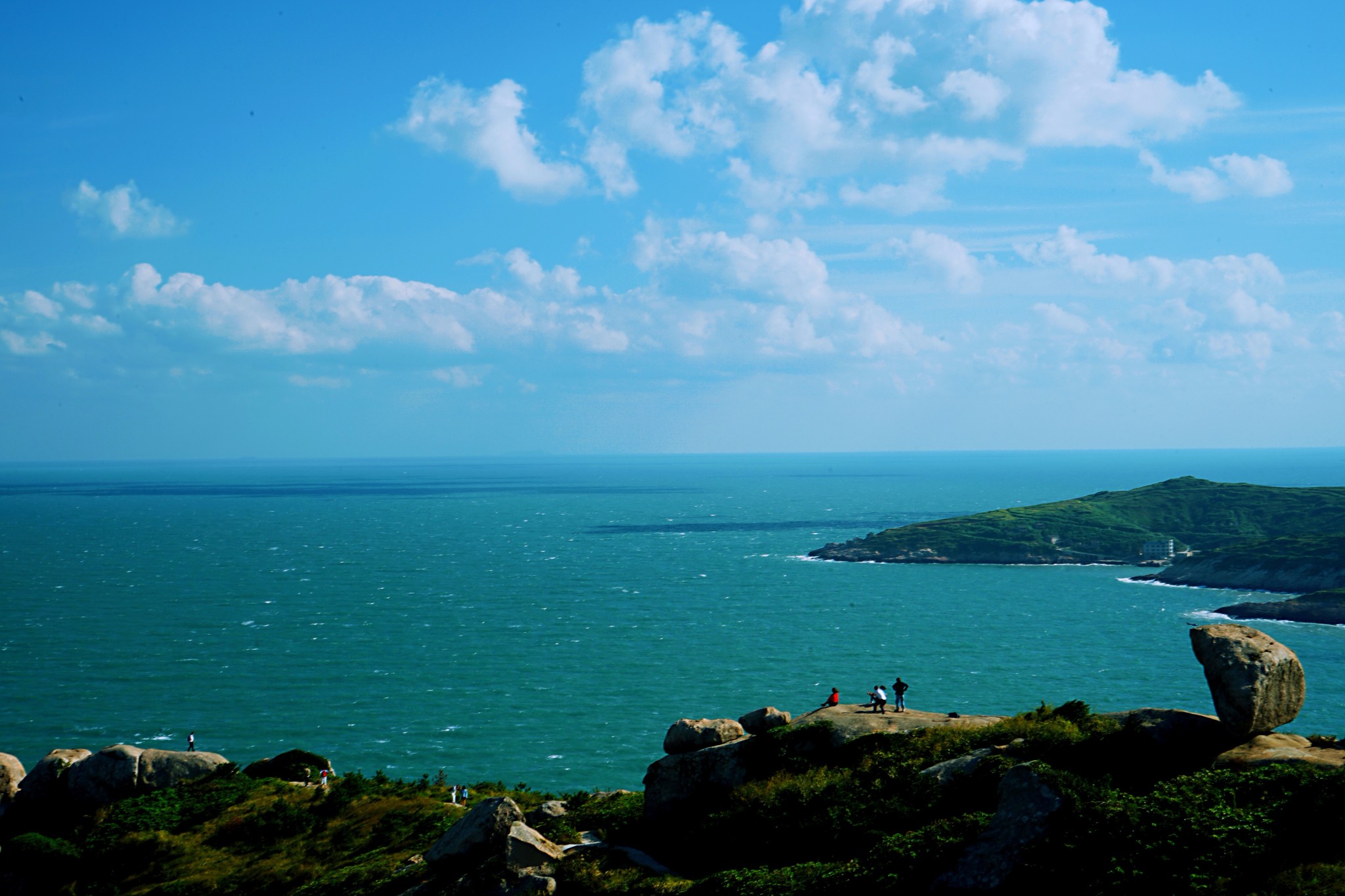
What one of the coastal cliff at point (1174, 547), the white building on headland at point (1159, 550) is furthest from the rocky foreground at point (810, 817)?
the white building on headland at point (1159, 550)

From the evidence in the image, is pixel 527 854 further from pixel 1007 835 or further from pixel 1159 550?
pixel 1159 550

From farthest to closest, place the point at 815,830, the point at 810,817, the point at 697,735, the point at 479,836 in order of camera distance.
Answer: the point at 697,735 → the point at 479,836 → the point at 810,817 → the point at 815,830

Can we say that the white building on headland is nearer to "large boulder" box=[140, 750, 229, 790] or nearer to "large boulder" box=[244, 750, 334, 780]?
"large boulder" box=[244, 750, 334, 780]

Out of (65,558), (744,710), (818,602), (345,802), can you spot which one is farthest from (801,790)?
(65,558)

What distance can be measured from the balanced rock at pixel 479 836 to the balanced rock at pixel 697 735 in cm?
668

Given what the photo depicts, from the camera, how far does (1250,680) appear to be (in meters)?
25.9

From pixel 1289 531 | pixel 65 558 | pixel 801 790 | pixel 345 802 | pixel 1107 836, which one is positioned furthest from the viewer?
pixel 1289 531

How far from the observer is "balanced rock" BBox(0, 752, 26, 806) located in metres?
43.8

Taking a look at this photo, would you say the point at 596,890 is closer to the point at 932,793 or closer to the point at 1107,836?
the point at 932,793

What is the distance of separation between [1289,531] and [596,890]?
721 feet

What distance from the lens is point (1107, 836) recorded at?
2181 cm

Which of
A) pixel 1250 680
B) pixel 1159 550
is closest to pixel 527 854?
pixel 1250 680

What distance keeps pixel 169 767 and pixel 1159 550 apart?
189m

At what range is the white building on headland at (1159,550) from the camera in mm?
183625
